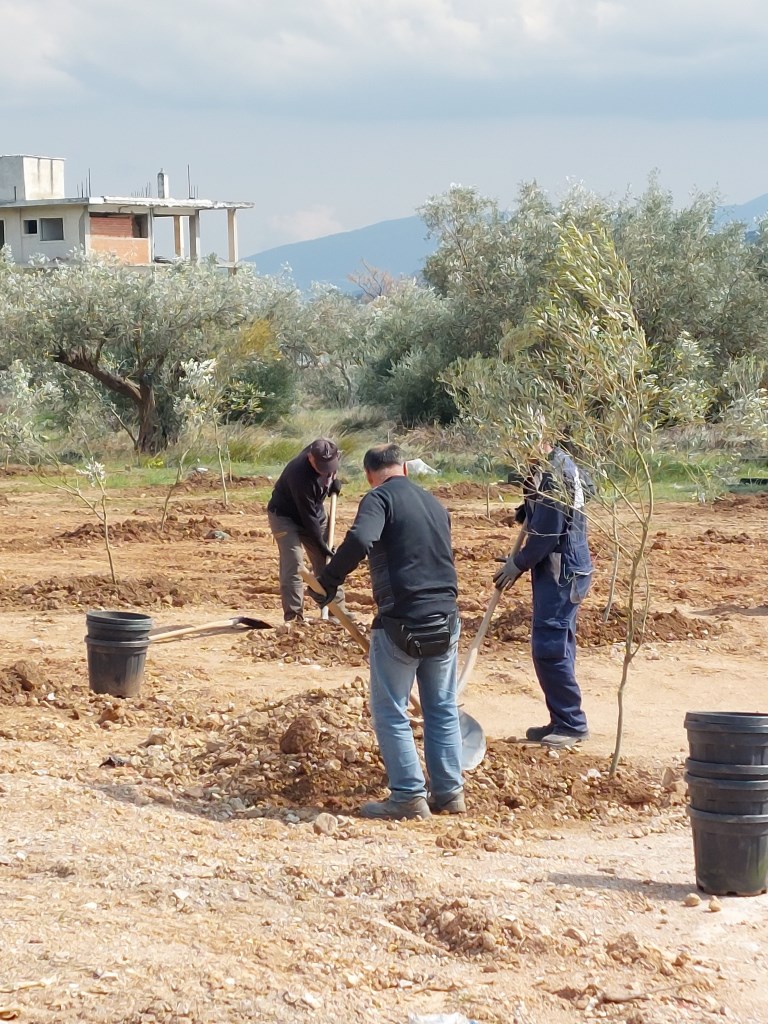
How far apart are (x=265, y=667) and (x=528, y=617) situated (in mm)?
2364

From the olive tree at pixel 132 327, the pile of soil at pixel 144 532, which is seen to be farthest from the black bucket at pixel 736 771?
the olive tree at pixel 132 327

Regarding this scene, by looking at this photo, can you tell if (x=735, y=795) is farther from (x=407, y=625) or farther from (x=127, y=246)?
(x=127, y=246)

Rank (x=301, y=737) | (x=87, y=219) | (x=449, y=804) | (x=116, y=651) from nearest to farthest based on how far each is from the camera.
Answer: (x=449, y=804) < (x=301, y=737) < (x=116, y=651) < (x=87, y=219)

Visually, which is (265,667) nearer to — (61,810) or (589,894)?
(61,810)

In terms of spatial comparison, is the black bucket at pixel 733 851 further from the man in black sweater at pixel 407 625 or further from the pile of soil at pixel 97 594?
the pile of soil at pixel 97 594

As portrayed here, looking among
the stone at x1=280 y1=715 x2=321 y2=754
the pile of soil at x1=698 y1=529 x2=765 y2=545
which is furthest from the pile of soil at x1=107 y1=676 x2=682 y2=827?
the pile of soil at x1=698 y1=529 x2=765 y2=545

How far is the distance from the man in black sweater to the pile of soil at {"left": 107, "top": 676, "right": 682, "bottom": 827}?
1.03 ft

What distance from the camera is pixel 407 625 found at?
19.1ft

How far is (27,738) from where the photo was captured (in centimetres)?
725

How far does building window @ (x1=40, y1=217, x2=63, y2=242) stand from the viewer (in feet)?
192

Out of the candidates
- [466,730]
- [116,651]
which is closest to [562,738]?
[466,730]

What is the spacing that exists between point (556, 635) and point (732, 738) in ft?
7.74

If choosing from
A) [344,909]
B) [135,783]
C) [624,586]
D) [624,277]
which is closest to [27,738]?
[135,783]

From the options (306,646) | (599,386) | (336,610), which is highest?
(599,386)
